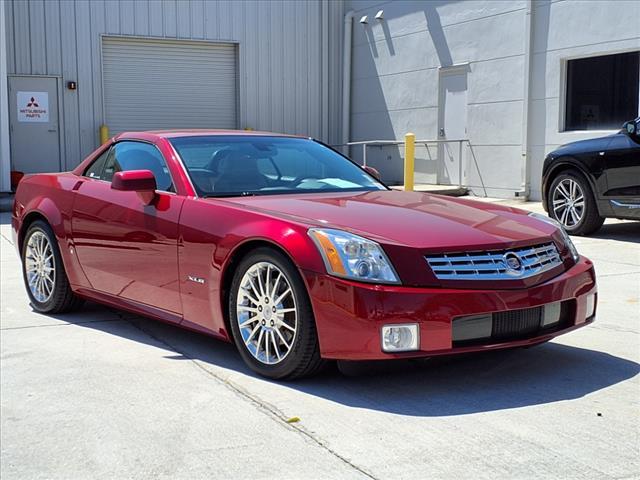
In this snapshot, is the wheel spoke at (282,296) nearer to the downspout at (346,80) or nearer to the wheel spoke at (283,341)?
the wheel spoke at (283,341)

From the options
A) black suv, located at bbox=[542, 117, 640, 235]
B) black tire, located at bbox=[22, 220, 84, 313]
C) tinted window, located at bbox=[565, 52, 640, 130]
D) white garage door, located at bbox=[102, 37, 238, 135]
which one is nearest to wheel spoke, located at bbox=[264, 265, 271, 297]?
black tire, located at bbox=[22, 220, 84, 313]

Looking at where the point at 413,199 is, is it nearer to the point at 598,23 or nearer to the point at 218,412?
the point at 218,412

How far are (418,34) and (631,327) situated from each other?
1324 cm

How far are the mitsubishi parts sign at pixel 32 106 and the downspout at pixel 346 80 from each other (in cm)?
694

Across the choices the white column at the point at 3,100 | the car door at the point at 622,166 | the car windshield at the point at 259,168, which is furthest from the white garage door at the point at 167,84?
the car windshield at the point at 259,168

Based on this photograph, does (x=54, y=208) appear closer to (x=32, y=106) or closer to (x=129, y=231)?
(x=129, y=231)

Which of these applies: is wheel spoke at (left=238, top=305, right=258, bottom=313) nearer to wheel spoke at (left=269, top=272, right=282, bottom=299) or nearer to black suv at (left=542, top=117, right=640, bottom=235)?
wheel spoke at (left=269, top=272, right=282, bottom=299)

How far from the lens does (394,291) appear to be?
3855 millimetres

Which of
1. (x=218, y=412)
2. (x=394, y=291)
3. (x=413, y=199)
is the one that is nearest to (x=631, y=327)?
(x=413, y=199)

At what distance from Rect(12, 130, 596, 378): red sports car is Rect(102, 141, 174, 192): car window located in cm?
1

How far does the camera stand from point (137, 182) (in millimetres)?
4996

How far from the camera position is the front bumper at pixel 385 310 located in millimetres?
3855

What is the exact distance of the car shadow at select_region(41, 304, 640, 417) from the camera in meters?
3.98

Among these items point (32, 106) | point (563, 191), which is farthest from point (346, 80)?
point (563, 191)
